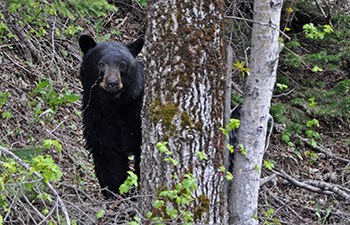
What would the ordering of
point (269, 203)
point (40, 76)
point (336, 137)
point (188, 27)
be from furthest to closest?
point (336, 137)
point (40, 76)
point (269, 203)
point (188, 27)

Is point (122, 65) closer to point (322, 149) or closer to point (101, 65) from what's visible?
point (101, 65)

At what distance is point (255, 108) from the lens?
582 centimetres

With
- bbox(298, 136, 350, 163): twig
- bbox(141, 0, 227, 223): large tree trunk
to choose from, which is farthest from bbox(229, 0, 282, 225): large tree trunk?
bbox(298, 136, 350, 163): twig

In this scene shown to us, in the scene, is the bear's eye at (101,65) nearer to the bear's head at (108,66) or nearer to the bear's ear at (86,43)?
the bear's head at (108,66)

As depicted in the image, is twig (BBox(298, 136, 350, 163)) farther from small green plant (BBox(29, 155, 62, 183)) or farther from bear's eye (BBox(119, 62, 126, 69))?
small green plant (BBox(29, 155, 62, 183))

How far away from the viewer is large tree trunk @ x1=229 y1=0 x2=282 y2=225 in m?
5.77

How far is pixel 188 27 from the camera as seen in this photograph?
4832mm

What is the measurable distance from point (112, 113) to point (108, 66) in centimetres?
52

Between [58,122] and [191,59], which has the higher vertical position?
[191,59]

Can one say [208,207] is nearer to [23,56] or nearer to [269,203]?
[269,203]

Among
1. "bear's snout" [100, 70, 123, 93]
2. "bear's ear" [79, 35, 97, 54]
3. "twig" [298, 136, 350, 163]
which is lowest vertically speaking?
"twig" [298, 136, 350, 163]

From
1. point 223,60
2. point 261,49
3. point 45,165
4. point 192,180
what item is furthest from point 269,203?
point 45,165

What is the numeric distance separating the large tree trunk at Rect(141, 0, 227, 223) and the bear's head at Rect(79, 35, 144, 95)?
5.38 feet

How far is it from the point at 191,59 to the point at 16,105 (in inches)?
162
